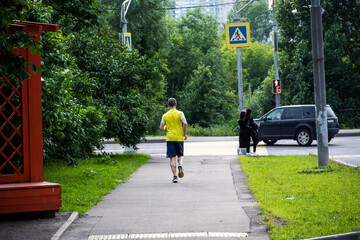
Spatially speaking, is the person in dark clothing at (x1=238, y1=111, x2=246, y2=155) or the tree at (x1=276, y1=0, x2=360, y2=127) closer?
the person in dark clothing at (x1=238, y1=111, x2=246, y2=155)

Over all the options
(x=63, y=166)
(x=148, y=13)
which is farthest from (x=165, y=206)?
(x=148, y=13)

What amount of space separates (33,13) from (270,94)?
32.8m

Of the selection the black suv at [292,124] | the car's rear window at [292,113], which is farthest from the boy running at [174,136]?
the car's rear window at [292,113]

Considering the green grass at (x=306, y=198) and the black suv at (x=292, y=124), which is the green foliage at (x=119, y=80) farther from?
the black suv at (x=292, y=124)

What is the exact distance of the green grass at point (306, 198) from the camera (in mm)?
6679

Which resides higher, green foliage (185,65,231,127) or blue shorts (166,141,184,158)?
green foliage (185,65,231,127)

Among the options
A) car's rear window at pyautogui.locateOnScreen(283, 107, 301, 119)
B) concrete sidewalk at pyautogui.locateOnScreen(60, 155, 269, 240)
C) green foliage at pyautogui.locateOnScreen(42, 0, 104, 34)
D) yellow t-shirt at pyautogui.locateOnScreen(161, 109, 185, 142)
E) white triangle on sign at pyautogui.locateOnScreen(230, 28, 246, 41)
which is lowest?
concrete sidewalk at pyautogui.locateOnScreen(60, 155, 269, 240)

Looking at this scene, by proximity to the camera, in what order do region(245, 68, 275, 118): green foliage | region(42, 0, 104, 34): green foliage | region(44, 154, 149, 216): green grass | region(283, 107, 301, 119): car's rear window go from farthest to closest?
region(245, 68, 275, 118): green foliage
region(283, 107, 301, 119): car's rear window
region(42, 0, 104, 34): green foliage
region(44, 154, 149, 216): green grass

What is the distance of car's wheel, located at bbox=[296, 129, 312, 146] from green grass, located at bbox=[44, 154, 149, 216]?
A: 8.34 m

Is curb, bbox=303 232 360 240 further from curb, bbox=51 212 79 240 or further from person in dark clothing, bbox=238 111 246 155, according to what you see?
person in dark clothing, bbox=238 111 246 155

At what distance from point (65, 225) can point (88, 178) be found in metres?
5.49

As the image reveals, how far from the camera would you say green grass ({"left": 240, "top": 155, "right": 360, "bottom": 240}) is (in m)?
6.68

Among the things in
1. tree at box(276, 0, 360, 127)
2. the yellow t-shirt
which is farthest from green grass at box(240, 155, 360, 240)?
tree at box(276, 0, 360, 127)

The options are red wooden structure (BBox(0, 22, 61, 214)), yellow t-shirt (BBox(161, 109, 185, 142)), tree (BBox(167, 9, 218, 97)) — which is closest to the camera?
red wooden structure (BBox(0, 22, 61, 214))
